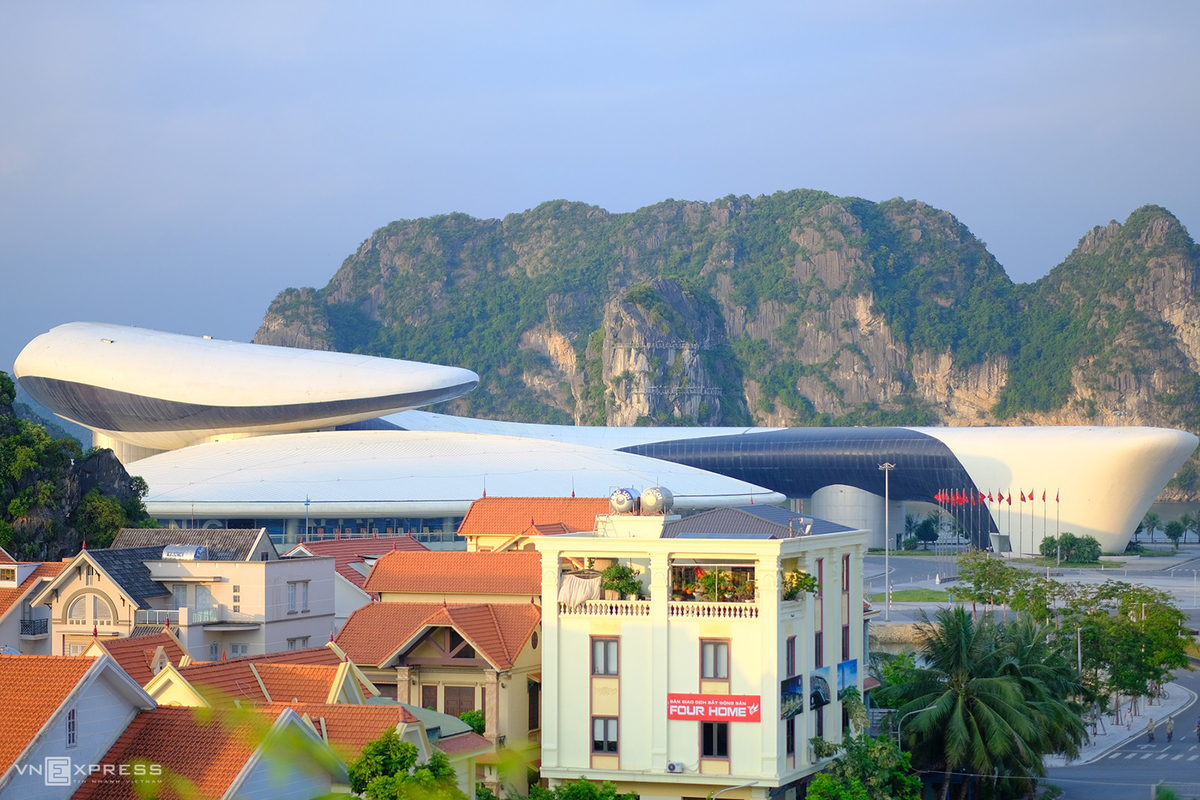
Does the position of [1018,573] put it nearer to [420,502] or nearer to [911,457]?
[420,502]

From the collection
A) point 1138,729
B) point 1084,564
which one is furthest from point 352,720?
point 1084,564

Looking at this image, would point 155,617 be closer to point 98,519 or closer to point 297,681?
point 297,681

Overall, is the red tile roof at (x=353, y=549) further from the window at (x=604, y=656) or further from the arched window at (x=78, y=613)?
the window at (x=604, y=656)

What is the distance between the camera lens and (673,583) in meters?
29.6

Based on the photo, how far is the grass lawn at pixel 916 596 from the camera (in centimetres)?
7581

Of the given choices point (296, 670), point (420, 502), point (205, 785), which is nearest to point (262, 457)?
point (420, 502)

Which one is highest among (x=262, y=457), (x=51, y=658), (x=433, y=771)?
(x=262, y=457)

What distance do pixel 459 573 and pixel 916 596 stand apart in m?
47.3

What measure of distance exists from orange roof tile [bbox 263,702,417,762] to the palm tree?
50.4 feet

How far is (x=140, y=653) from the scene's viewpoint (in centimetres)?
2631

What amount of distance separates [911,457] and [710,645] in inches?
3173

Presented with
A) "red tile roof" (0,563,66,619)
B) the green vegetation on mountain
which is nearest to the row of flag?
the green vegetation on mountain

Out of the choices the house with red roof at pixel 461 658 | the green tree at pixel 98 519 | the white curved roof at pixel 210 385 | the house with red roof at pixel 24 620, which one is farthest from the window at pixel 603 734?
the white curved roof at pixel 210 385

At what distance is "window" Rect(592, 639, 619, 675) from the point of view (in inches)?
1146
